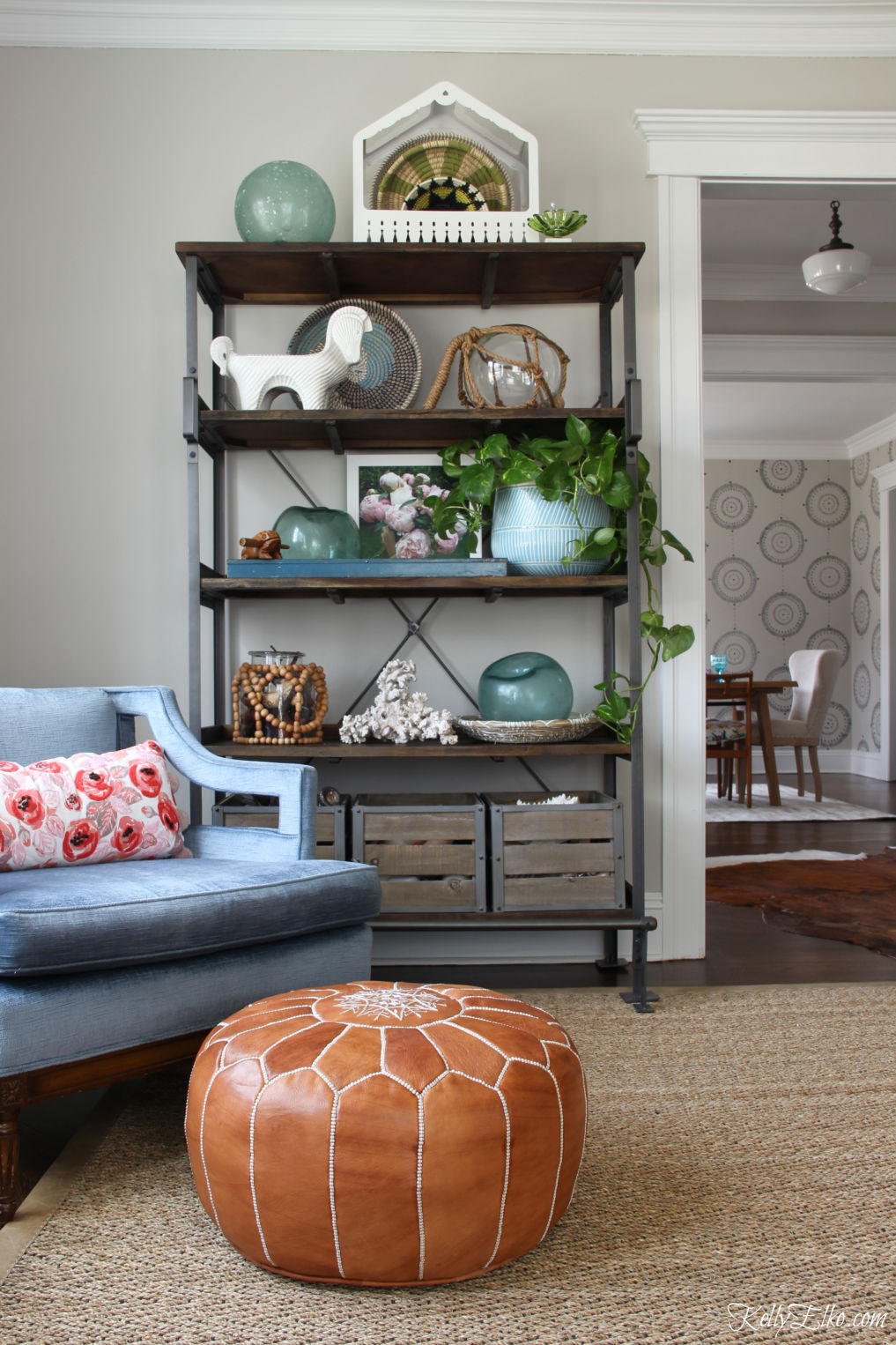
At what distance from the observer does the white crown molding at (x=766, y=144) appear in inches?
113

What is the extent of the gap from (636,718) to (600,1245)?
53.1 inches

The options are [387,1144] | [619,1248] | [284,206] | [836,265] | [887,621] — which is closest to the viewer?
[387,1144]

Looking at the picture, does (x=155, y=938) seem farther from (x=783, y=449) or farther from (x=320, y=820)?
(x=783, y=449)

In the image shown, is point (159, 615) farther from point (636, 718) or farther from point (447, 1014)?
point (447, 1014)

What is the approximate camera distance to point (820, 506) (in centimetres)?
845

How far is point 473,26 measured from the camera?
285cm

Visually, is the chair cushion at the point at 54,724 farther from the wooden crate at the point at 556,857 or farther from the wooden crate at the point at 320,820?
the wooden crate at the point at 556,857

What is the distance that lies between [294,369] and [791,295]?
3.47 m

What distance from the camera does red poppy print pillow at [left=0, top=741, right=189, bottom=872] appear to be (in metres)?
1.83

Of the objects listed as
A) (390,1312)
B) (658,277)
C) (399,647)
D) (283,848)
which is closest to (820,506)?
(658,277)

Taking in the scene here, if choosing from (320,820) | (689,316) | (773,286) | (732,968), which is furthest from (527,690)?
(773,286)

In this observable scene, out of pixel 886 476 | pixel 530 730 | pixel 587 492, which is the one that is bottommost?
pixel 530 730

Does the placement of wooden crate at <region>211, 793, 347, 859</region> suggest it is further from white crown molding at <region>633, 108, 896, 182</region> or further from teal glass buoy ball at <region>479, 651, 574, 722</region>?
white crown molding at <region>633, 108, 896, 182</region>

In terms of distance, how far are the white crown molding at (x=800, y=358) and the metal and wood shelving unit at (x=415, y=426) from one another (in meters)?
2.55
